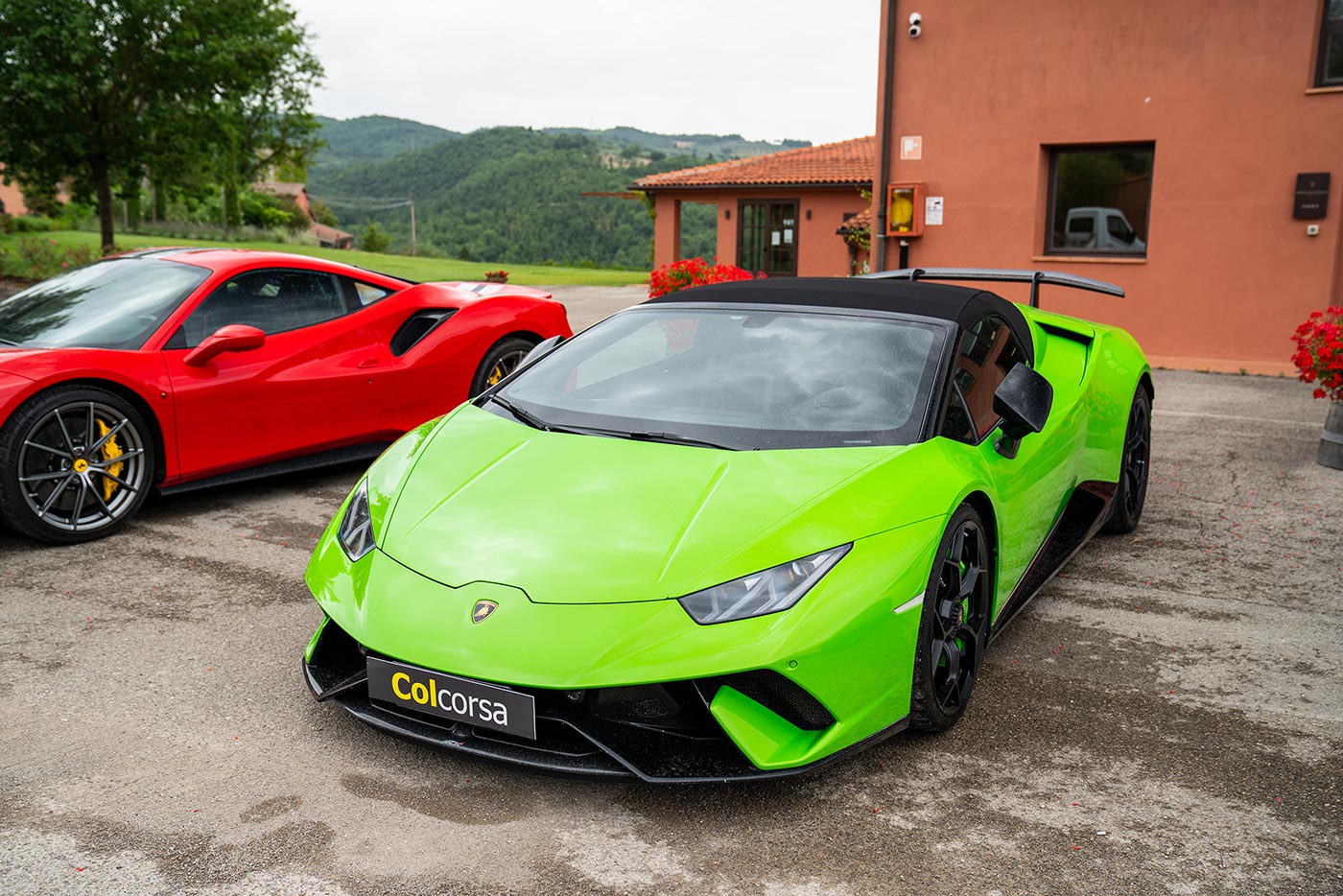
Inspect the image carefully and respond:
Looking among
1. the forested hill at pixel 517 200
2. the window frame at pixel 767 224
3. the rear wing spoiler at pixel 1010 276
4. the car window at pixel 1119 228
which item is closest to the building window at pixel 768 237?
the window frame at pixel 767 224

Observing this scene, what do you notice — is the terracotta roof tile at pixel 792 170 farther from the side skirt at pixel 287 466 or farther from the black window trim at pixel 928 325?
the black window trim at pixel 928 325

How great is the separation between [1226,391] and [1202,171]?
277 cm

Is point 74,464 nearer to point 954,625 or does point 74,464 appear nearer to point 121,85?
point 954,625

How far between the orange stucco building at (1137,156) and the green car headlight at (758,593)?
10.7 meters

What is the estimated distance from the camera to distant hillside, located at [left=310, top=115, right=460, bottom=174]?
147500mm

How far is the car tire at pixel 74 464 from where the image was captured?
477 centimetres

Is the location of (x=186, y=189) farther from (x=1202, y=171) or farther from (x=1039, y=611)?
(x=1039, y=611)

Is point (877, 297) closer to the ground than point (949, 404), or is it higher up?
higher up

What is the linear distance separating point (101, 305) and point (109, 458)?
951 millimetres

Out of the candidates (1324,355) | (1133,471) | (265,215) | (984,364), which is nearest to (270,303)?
(984,364)

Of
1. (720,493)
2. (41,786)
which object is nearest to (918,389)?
(720,493)

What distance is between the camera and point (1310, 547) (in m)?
5.21

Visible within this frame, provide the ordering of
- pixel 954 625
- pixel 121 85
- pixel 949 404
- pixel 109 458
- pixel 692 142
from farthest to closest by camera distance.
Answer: pixel 692 142 < pixel 121 85 < pixel 109 458 < pixel 949 404 < pixel 954 625

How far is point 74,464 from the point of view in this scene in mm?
4977
